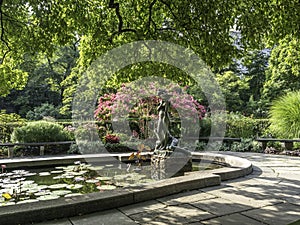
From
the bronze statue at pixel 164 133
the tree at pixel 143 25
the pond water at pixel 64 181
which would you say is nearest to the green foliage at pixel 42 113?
the tree at pixel 143 25

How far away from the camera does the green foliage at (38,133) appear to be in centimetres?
977

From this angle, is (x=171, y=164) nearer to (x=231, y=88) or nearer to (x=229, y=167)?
(x=229, y=167)

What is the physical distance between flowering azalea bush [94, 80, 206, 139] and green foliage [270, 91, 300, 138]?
10.2 feet

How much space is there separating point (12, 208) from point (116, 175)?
304 centimetres

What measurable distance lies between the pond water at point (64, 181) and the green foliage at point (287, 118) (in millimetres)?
4188

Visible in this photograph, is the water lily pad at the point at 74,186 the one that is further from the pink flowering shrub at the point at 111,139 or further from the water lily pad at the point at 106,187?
the pink flowering shrub at the point at 111,139

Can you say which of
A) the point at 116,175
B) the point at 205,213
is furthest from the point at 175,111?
the point at 205,213

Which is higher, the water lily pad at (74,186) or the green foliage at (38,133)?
the green foliage at (38,133)

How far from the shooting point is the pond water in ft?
14.4

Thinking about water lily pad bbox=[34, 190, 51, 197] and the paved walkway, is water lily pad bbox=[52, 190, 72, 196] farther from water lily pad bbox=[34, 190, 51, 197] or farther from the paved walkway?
the paved walkway

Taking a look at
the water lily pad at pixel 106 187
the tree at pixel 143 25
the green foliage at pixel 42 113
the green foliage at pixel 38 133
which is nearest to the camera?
the tree at pixel 143 25

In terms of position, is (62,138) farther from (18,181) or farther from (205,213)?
(205,213)

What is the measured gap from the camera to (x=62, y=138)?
10.4 metres

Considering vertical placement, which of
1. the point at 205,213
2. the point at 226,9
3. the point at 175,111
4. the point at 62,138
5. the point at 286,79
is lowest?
the point at 205,213
